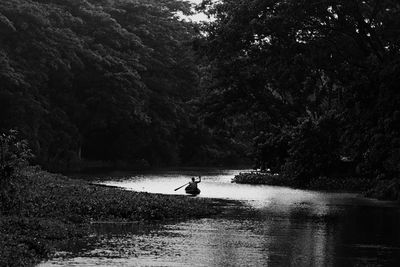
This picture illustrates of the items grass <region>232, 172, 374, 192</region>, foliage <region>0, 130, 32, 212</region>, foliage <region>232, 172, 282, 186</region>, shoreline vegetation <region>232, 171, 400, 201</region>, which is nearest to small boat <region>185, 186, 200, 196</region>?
shoreline vegetation <region>232, 171, 400, 201</region>

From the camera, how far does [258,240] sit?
2422 cm

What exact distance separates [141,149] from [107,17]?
16.6 metres

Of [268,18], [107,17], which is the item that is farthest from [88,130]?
[268,18]

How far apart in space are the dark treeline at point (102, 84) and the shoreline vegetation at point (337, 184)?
8.55 m

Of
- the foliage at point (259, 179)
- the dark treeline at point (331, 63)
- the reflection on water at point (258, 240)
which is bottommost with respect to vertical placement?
the reflection on water at point (258, 240)

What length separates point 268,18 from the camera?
3741 centimetres

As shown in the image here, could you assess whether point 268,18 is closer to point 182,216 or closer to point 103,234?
point 182,216

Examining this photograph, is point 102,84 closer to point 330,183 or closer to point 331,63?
point 330,183

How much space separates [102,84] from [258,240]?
56.3 meters

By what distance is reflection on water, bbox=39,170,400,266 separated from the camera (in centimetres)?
2000

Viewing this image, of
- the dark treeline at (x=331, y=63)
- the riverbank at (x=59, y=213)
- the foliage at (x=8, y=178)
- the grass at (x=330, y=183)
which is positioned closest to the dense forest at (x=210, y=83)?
the dark treeline at (x=331, y=63)

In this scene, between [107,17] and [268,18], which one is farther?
[107,17]

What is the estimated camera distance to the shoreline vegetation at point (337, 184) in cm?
4119

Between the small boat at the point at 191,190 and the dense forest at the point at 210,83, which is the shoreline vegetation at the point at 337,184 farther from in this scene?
the small boat at the point at 191,190
